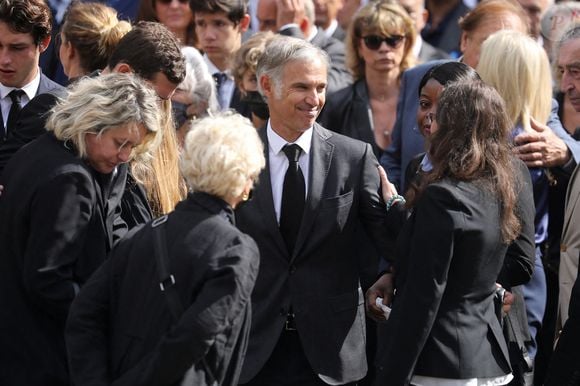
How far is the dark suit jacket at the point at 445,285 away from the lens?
4137 millimetres

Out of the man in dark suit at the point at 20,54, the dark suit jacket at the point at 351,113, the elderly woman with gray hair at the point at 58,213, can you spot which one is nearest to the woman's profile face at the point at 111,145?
the elderly woman with gray hair at the point at 58,213

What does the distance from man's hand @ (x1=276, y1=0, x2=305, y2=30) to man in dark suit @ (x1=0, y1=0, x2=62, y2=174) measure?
8.50 ft

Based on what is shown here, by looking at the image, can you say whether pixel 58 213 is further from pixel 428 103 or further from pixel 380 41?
pixel 380 41

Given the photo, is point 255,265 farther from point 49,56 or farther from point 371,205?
point 49,56

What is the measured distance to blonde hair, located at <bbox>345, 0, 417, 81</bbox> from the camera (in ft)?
22.4

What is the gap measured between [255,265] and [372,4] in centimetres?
369

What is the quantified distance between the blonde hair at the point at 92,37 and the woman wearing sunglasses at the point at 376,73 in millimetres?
1776

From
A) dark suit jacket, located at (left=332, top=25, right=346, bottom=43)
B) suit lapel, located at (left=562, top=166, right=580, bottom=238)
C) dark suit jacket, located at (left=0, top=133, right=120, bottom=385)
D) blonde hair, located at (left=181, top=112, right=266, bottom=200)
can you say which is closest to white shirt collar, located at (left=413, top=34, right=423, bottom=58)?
dark suit jacket, located at (left=332, top=25, right=346, bottom=43)

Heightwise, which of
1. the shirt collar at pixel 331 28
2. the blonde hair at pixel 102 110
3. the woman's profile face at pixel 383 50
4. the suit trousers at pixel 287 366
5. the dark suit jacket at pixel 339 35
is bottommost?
the suit trousers at pixel 287 366

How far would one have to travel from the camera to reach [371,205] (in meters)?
4.79

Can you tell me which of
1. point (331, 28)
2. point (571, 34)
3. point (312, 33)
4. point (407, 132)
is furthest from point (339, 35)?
point (571, 34)

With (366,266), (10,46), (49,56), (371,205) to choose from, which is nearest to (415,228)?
(371,205)

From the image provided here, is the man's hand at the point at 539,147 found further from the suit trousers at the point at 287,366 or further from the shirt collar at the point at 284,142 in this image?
the suit trousers at the point at 287,366

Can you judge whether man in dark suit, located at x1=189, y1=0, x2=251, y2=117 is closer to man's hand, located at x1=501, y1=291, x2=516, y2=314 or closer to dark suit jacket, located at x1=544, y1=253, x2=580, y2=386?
man's hand, located at x1=501, y1=291, x2=516, y2=314
